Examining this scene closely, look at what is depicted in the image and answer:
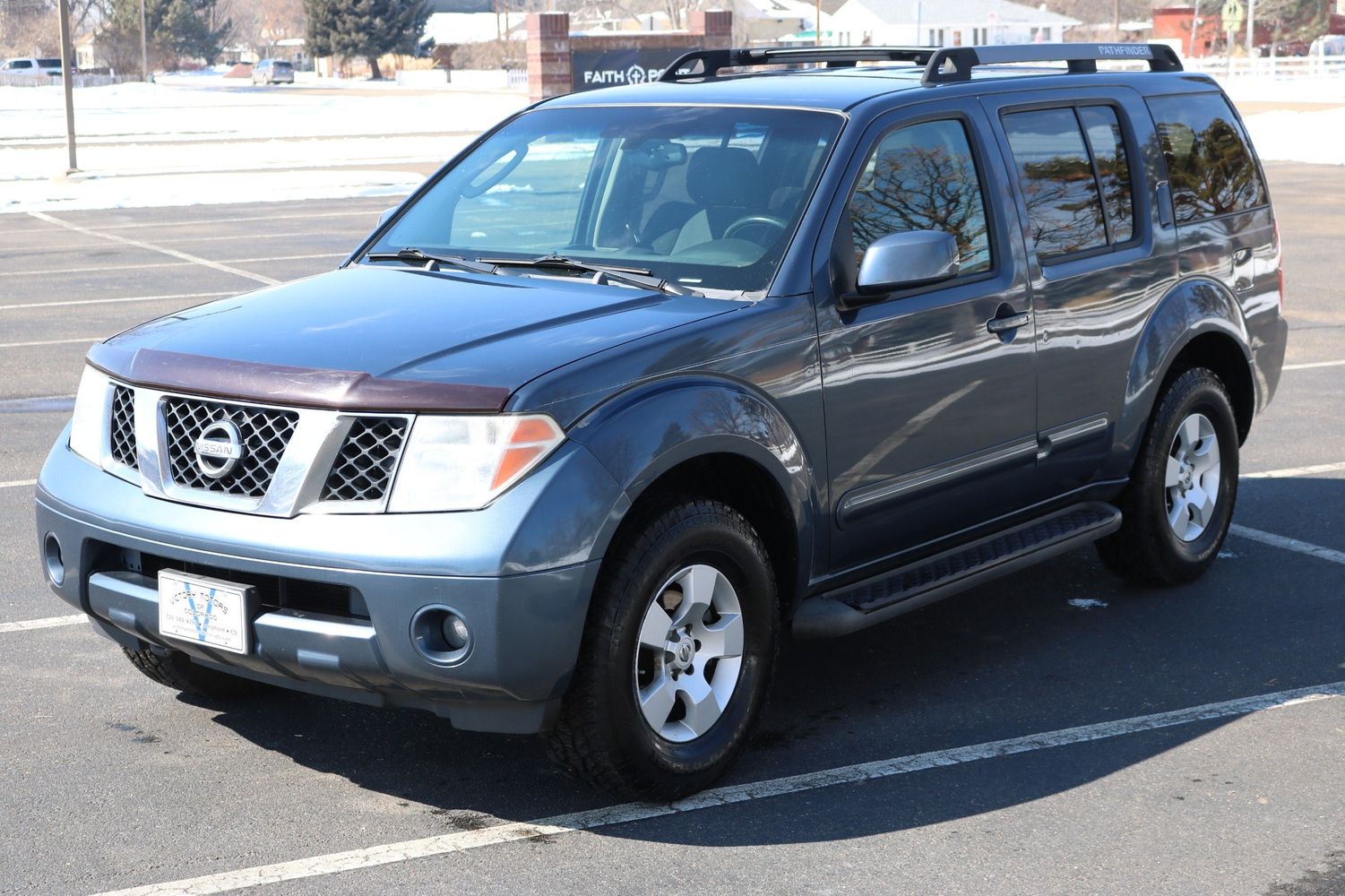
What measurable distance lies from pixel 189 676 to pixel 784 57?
3.31 metres

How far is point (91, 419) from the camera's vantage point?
448 centimetres

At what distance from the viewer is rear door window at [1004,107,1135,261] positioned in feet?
18.2

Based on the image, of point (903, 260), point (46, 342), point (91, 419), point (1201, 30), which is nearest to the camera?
point (91, 419)

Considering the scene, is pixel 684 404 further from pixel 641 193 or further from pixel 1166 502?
pixel 1166 502

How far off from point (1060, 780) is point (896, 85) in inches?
89.6

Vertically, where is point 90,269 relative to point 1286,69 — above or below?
below

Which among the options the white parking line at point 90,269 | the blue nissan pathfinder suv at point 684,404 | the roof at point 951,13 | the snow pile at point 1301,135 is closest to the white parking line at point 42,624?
the blue nissan pathfinder suv at point 684,404

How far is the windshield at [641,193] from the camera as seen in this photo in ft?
15.9

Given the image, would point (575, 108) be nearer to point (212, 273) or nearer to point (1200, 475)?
point (1200, 475)

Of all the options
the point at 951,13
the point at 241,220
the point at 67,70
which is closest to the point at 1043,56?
the point at 241,220

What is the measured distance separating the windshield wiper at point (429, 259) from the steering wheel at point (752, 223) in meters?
0.73

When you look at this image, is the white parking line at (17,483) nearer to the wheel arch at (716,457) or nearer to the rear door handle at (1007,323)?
the wheel arch at (716,457)

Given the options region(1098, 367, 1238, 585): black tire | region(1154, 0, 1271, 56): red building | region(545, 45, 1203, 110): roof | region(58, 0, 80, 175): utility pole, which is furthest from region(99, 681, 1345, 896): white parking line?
region(1154, 0, 1271, 56): red building

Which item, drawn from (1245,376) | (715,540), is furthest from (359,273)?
(1245,376)
